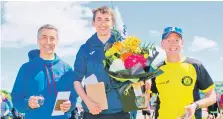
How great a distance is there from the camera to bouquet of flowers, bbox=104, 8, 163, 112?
404cm

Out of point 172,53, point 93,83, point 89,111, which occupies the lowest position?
point 89,111

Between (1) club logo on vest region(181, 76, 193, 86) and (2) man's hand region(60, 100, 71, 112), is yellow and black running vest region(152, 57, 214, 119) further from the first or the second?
(2) man's hand region(60, 100, 71, 112)

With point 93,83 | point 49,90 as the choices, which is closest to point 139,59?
point 93,83

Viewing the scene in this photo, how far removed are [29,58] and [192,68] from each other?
181cm

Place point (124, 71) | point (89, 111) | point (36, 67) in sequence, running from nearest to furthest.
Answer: point (124, 71) → point (89, 111) → point (36, 67)

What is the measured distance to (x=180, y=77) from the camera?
4.75 metres

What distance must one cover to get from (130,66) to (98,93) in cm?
42

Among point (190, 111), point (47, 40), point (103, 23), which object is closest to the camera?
point (190, 111)

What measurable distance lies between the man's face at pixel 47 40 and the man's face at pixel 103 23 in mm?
497

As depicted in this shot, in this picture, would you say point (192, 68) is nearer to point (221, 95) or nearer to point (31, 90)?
point (31, 90)

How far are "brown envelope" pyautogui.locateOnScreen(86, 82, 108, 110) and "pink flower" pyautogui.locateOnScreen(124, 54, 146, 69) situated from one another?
1.07ft

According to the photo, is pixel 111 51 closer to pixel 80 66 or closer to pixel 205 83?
pixel 80 66

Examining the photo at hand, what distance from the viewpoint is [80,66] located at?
178 inches

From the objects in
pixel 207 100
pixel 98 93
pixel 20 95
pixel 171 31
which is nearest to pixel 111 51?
pixel 98 93
